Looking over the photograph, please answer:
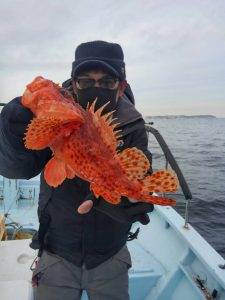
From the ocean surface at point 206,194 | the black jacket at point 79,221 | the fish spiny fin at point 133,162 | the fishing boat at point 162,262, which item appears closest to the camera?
the fish spiny fin at point 133,162

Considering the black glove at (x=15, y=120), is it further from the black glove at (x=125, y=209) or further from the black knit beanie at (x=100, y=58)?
the black glove at (x=125, y=209)

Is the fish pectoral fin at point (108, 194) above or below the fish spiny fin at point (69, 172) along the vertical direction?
below

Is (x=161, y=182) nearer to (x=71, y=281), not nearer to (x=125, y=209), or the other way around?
(x=125, y=209)

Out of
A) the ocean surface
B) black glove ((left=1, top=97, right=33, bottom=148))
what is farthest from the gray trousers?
the ocean surface

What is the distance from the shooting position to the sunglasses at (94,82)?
285 centimetres

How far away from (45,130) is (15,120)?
1.76 feet

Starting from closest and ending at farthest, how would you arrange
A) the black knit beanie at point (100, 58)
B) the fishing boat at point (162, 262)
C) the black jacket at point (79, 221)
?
the black knit beanie at point (100, 58) < the black jacket at point (79, 221) < the fishing boat at point (162, 262)

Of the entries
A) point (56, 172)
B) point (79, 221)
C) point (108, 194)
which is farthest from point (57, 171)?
point (79, 221)

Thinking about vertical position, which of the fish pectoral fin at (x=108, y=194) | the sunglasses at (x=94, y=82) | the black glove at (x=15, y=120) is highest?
the sunglasses at (x=94, y=82)

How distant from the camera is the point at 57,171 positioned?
7.09 ft

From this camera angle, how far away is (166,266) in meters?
4.87

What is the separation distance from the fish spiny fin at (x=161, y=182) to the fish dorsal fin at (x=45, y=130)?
2.17 feet

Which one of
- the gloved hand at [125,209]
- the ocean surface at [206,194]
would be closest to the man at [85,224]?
the gloved hand at [125,209]

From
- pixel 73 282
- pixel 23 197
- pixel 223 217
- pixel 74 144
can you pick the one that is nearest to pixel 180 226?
pixel 73 282
